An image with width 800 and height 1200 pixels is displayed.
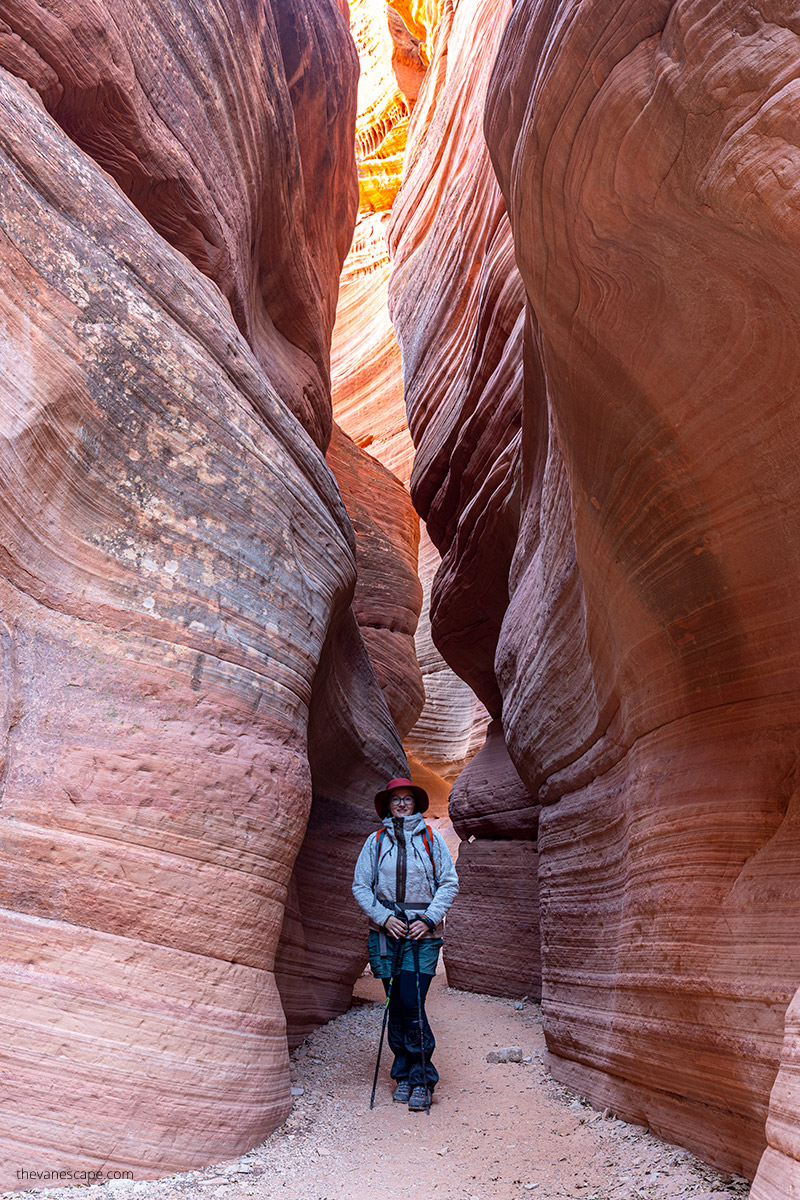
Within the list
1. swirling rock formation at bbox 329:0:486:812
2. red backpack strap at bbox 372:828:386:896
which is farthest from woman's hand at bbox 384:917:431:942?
swirling rock formation at bbox 329:0:486:812

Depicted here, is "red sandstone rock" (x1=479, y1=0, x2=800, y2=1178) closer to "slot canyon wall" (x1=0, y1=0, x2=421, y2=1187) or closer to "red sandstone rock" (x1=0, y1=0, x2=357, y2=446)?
"slot canyon wall" (x1=0, y1=0, x2=421, y2=1187)

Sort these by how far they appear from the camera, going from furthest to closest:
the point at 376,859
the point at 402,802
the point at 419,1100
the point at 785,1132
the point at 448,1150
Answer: the point at 402,802
the point at 376,859
the point at 419,1100
the point at 448,1150
the point at 785,1132

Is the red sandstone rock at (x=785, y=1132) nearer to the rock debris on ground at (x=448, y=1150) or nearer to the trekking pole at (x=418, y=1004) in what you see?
the rock debris on ground at (x=448, y=1150)

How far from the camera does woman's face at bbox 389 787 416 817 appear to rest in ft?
18.2

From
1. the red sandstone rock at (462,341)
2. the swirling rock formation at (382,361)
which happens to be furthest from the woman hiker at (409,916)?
the swirling rock formation at (382,361)

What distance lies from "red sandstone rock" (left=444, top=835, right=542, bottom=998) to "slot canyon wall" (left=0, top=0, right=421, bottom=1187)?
3355mm

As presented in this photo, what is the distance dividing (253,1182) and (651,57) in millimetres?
4705

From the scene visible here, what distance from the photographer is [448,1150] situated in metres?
4.30

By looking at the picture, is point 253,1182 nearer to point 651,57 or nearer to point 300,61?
point 651,57

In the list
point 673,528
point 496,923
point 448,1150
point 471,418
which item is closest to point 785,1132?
point 448,1150

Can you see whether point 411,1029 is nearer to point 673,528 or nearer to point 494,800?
point 673,528

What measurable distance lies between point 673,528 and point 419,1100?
3624mm

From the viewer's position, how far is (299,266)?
8.81m

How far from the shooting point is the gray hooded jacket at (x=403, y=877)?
514 centimetres
